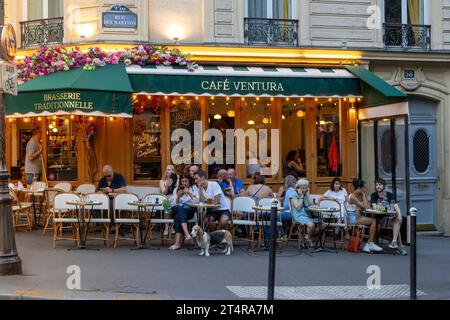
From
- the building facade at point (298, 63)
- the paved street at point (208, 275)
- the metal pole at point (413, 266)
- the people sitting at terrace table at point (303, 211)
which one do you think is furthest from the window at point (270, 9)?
the metal pole at point (413, 266)

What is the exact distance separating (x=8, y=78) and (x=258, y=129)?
6687 millimetres

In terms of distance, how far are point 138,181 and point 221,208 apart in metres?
2.83

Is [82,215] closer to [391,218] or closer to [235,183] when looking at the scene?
[235,183]

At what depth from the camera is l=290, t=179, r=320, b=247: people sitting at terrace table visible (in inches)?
460

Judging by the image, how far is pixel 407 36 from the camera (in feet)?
49.9

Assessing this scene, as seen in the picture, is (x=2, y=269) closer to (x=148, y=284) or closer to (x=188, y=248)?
(x=148, y=284)

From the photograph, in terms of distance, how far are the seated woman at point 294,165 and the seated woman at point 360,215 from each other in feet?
8.12

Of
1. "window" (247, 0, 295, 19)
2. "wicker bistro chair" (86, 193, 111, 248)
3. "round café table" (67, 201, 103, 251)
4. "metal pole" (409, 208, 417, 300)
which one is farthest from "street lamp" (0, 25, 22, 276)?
"window" (247, 0, 295, 19)

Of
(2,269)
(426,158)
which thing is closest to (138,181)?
(2,269)

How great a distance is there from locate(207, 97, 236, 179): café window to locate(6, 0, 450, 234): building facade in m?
0.02

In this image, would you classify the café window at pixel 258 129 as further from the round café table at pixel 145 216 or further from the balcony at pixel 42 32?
the balcony at pixel 42 32

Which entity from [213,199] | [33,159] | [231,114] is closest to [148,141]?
[231,114]

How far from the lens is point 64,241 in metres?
12.0

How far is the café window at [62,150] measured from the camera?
13883 millimetres
